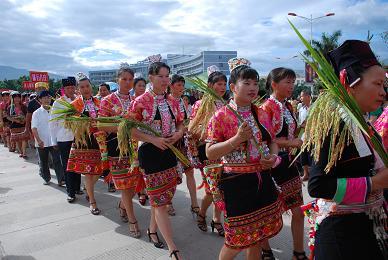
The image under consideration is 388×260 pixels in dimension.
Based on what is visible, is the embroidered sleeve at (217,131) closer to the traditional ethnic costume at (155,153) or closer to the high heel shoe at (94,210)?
the traditional ethnic costume at (155,153)

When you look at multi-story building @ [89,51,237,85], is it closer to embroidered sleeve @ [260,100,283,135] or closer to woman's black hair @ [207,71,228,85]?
woman's black hair @ [207,71,228,85]

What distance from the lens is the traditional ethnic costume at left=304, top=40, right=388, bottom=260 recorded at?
1.58m

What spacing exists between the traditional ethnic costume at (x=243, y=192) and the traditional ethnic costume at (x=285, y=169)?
0.60 metres

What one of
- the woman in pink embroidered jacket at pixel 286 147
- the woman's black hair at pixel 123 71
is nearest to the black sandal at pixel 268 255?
the woman in pink embroidered jacket at pixel 286 147

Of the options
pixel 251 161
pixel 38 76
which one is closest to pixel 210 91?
pixel 251 161

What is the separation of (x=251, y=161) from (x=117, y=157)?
2.26 metres

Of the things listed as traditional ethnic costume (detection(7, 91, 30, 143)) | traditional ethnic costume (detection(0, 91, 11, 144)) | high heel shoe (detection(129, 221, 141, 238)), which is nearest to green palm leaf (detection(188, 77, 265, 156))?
high heel shoe (detection(129, 221, 141, 238))

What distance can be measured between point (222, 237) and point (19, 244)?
247cm

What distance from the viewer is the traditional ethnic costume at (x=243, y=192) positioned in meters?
2.45

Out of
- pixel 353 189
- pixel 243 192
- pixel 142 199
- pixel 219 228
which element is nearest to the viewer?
pixel 353 189

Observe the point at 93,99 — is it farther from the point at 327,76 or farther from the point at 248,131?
the point at 327,76

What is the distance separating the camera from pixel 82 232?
423cm

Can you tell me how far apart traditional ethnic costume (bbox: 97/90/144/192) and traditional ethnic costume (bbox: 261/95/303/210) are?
1662mm

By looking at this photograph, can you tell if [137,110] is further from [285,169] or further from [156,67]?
[285,169]
